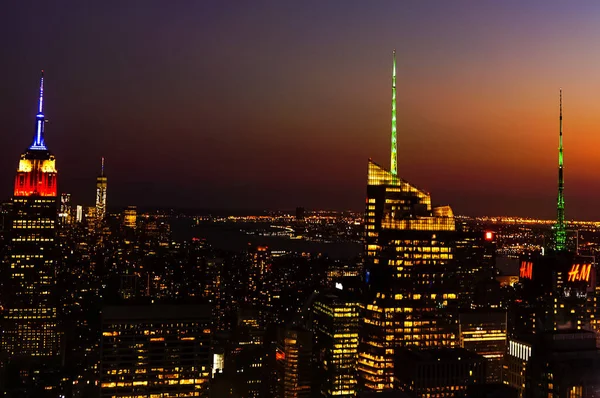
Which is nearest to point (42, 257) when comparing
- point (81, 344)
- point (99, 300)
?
point (99, 300)

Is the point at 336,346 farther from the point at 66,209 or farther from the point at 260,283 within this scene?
the point at 66,209

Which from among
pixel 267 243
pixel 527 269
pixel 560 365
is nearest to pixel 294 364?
pixel 560 365

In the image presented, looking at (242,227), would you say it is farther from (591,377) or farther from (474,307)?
(591,377)

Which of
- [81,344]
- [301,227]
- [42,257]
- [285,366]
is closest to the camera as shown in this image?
[285,366]

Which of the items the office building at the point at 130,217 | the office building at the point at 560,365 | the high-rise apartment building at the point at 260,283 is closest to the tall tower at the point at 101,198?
the office building at the point at 130,217

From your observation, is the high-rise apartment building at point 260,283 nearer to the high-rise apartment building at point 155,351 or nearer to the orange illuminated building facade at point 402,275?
the orange illuminated building facade at point 402,275

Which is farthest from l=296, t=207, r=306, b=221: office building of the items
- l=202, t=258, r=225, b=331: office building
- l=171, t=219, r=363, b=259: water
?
l=202, t=258, r=225, b=331: office building
